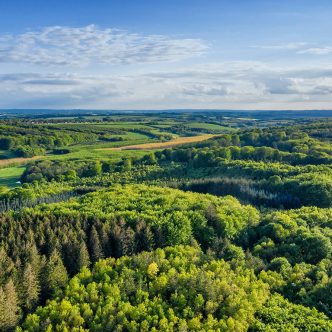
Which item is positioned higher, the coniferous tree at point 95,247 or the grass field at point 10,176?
the coniferous tree at point 95,247

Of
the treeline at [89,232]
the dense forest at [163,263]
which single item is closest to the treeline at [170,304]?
the dense forest at [163,263]

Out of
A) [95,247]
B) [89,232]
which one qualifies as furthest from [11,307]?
[89,232]

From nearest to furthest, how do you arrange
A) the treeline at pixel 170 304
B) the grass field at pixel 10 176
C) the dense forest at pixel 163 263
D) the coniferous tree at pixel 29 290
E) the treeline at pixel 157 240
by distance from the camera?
the treeline at pixel 170 304, the dense forest at pixel 163 263, the coniferous tree at pixel 29 290, the treeline at pixel 157 240, the grass field at pixel 10 176

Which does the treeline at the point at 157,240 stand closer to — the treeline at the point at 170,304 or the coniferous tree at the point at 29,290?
the coniferous tree at the point at 29,290

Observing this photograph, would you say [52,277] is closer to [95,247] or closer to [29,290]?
[29,290]

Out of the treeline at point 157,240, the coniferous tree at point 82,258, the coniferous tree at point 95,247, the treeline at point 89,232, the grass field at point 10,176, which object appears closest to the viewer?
the treeline at point 157,240

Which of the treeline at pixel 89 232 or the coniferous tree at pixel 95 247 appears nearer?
the treeline at pixel 89 232

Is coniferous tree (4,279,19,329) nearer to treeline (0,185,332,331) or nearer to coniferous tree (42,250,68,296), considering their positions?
treeline (0,185,332,331)

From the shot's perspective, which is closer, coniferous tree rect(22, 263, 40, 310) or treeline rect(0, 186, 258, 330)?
coniferous tree rect(22, 263, 40, 310)

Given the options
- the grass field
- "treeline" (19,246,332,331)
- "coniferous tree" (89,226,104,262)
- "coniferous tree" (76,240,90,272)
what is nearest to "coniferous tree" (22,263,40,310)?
"treeline" (19,246,332,331)

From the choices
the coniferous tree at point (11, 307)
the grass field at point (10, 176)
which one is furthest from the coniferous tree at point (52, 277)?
the grass field at point (10, 176)
